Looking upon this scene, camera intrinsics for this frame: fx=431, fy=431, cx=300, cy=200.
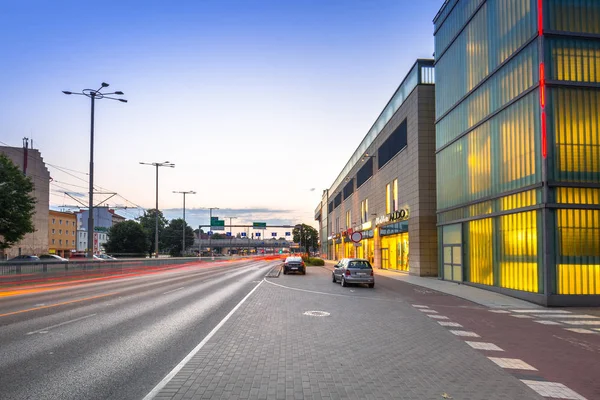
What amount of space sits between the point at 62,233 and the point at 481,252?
96.4 meters

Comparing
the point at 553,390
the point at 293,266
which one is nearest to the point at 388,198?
the point at 293,266

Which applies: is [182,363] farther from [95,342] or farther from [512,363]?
[512,363]

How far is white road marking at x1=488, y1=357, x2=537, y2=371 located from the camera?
7598 mm

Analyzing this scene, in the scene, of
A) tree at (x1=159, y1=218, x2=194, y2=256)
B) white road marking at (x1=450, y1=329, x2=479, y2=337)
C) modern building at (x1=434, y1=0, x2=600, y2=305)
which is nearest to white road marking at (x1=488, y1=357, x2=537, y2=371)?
white road marking at (x1=450, y1=329, x2=479, y2=337)

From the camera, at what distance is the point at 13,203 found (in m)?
40.3

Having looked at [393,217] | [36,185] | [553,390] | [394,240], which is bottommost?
[553,390]

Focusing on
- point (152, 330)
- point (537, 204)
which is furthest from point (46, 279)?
point (537, 204)

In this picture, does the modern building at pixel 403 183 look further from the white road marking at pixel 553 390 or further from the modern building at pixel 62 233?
the modern building at pixel 62 233

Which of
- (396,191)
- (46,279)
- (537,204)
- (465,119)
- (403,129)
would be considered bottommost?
(46,279)

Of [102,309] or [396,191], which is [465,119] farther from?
[102,309]

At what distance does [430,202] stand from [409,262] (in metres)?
5.48

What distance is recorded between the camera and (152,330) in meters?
10.4

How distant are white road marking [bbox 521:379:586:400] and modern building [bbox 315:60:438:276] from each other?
20348 mm

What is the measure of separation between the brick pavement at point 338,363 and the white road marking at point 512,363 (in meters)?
0.23
